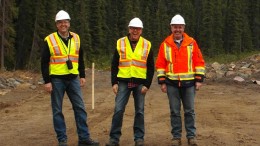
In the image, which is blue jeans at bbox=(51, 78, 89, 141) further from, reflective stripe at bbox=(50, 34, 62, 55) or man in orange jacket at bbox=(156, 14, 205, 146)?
man in orange jacket at bbox=(156, 14, 205, 146)

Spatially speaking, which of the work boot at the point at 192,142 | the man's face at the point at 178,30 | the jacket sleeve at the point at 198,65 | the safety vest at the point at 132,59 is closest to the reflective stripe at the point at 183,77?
the jacket sleeve at the point at 198,65

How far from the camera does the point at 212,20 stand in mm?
89750

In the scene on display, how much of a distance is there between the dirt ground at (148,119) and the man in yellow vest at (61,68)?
0.81 meters

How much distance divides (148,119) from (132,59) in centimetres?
406

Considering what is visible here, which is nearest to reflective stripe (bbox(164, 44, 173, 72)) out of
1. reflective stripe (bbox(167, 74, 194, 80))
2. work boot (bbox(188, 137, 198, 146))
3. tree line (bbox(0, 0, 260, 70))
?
reflective stripe (bbox(167, 74, 194, 80))

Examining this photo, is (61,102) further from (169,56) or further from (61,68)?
(169,56)

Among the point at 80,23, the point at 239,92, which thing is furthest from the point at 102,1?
the point at 239,92

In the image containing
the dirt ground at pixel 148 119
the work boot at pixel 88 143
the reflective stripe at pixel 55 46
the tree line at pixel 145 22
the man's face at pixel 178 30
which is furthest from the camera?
the tree line at pixel 145 22

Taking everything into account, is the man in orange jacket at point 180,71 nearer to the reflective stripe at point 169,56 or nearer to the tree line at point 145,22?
the reflective stripe at point 169,56

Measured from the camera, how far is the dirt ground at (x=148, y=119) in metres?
8.73

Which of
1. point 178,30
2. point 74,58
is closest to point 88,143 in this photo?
point 74,58

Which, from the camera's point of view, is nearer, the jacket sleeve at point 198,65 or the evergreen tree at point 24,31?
the jacket sleeve at point 198,65

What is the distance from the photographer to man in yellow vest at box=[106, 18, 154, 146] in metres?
7.56

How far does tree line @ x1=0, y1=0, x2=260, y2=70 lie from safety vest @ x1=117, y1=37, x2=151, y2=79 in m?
44.2
